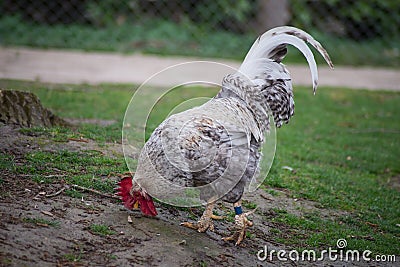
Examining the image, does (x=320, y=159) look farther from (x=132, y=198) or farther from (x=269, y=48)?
(x=132, y=198)

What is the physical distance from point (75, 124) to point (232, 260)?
333cm

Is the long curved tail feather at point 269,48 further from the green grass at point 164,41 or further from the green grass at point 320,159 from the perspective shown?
the green grass at point 164,41

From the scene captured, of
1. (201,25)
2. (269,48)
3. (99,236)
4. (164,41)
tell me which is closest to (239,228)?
(99,236)

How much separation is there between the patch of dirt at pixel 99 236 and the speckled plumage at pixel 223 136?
1.24ft

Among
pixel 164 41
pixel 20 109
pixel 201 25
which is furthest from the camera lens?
pixel 201 25

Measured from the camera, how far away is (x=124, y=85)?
384 inches

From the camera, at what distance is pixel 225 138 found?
14.5ft

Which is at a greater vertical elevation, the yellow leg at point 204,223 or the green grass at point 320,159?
the green grass at point 320,159

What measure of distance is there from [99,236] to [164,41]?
8325 mm

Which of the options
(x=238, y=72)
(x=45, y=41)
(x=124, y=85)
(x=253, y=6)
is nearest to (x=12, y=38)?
(x=45, y=41)

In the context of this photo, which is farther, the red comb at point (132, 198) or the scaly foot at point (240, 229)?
the scaly foot at point (240, 229)

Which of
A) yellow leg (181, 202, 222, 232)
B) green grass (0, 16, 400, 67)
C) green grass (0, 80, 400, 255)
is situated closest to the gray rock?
green grass (0, 80, 400, 255)

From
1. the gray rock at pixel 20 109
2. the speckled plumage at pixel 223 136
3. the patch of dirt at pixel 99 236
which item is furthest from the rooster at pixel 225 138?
the gray rock at pixel 20 109

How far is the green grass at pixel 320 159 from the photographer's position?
17.5ft
